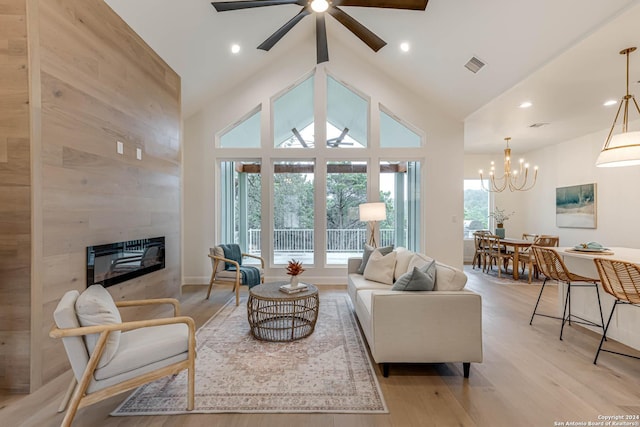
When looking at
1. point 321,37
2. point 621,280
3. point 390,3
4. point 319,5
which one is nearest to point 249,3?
point 319,5

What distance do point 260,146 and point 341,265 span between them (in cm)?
264

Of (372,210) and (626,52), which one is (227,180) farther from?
(626,52)

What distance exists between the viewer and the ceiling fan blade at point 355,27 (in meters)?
3.00

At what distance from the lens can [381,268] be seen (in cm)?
351

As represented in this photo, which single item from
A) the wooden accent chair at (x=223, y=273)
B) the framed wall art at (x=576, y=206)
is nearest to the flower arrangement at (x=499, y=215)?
the framed wall art at (x=576, y=206)

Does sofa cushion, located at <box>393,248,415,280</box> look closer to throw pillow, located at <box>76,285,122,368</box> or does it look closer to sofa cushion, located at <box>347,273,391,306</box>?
sofa cushion, located at <box>347,273,391,306</box>

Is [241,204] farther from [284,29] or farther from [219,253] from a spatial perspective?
[284,29]

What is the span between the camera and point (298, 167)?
5.41m

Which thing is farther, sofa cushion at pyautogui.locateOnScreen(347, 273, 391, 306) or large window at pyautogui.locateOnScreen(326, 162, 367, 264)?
large window at pyautogui.locateOnScreen(326, 162, 367, 264)

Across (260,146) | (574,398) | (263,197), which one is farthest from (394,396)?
(260,146)

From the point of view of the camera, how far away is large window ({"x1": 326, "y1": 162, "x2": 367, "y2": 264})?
5414mm

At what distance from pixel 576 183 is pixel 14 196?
28.0 feet

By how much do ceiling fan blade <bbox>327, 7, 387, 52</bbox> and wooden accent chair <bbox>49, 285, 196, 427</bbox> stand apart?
10.3ft

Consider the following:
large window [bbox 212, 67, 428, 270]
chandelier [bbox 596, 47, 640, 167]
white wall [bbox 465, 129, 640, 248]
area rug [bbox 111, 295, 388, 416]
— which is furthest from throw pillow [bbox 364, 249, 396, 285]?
white wall [bbox 465, 129, 640, 248]
